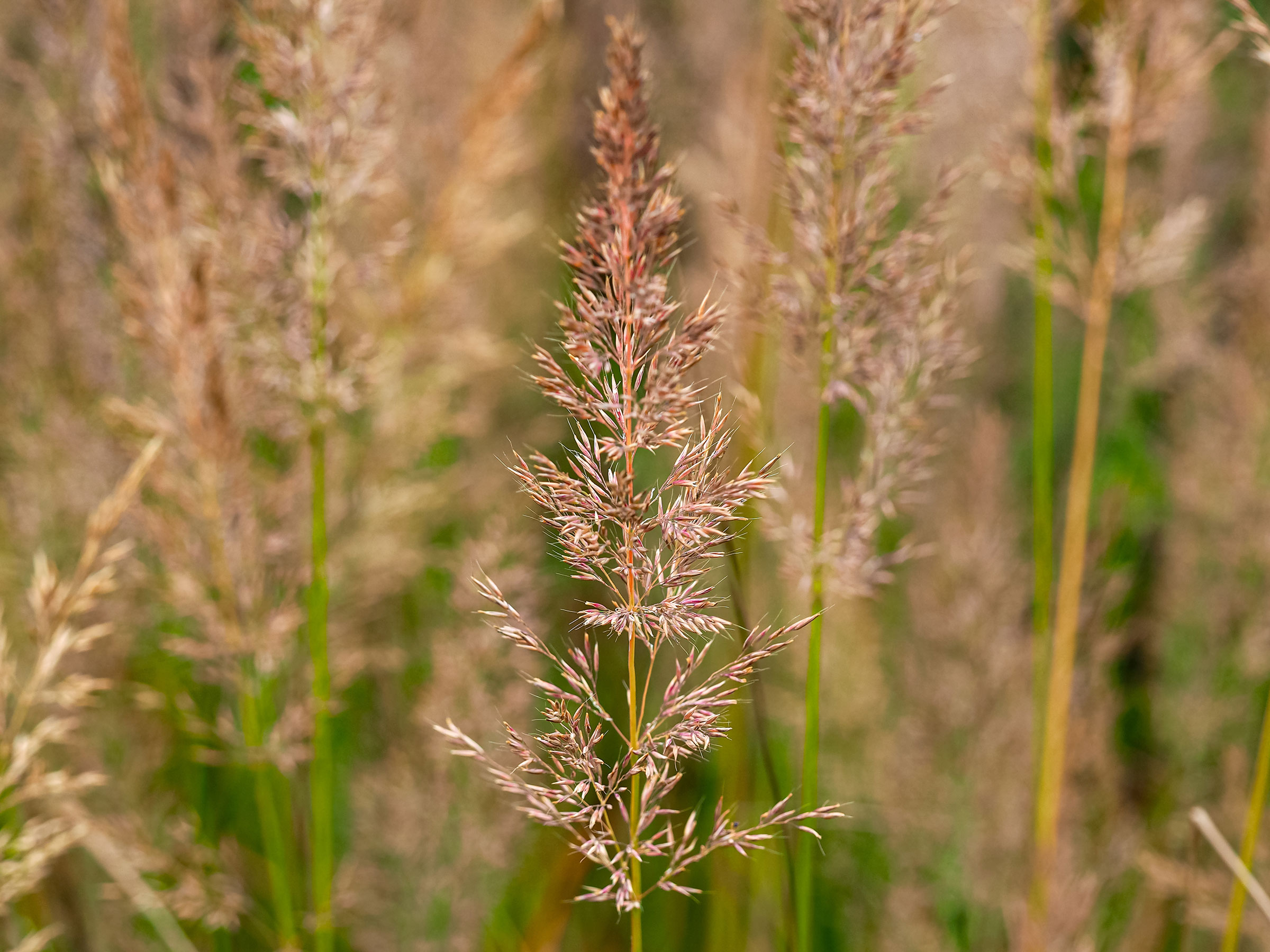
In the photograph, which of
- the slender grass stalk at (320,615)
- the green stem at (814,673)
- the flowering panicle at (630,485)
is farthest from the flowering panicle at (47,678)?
the green stem at (814,673)

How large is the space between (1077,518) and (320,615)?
3.26ft

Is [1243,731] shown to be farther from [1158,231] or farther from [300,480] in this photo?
[300,480]

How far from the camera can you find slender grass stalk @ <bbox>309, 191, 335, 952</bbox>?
888mm

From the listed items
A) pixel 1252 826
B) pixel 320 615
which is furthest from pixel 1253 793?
pixel 320 615

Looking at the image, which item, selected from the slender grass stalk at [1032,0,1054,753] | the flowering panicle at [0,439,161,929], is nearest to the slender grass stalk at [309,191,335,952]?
the flowering panicle at [0,439,161,929]

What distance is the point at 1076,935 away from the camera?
45.3 inches

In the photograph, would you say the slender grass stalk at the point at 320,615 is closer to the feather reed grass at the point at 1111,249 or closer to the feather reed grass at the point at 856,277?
the feather reed grass at the point at 856,277

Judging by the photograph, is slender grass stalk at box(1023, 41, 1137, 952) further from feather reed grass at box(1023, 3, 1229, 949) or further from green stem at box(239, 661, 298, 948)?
green stem at box(239, 661, 298, 948)

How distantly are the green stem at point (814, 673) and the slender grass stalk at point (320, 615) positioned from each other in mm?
525

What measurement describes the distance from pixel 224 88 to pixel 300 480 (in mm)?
533

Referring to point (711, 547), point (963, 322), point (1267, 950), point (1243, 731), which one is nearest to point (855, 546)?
point (711, 547)

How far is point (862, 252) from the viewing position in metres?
0.72

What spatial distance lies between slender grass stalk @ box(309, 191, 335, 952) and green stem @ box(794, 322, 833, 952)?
1.72 ft

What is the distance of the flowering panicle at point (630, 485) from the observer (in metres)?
0.52
